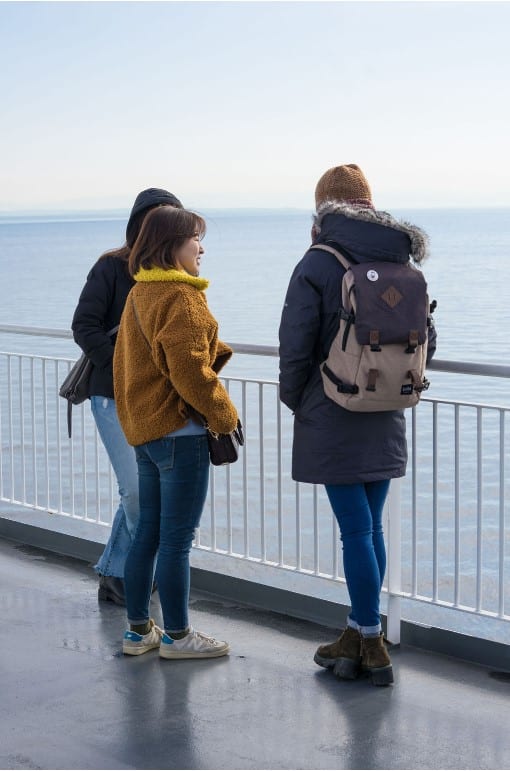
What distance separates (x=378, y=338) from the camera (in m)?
3.85

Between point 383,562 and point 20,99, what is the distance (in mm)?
A: 72057

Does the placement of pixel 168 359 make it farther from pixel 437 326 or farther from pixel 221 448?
pixel 437 326

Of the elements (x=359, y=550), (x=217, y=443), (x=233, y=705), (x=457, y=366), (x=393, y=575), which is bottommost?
(x=233, y=705)

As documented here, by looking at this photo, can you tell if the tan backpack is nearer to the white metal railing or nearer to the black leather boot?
the white metal railing

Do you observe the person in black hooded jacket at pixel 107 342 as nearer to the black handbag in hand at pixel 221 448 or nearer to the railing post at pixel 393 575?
the black handbag in hand at pixel 221 448

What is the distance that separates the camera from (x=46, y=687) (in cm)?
407

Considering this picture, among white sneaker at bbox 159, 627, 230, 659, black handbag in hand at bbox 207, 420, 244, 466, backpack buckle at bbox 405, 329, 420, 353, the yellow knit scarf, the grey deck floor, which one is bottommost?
the grey deck floor

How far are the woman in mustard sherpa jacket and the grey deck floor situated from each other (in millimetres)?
266

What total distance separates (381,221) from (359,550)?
107cm

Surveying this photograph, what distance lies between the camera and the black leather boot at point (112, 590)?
498cm

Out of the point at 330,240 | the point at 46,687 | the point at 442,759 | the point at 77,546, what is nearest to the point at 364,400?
the point at 330,240

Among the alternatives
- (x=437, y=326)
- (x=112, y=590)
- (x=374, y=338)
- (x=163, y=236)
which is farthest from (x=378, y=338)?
(x=437, y=326)

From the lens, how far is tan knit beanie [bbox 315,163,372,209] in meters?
4.07

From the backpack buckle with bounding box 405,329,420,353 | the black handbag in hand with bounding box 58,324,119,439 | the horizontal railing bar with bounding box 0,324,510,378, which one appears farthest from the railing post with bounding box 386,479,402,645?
the black handbag in hand with bounding box 58,324,119,439
